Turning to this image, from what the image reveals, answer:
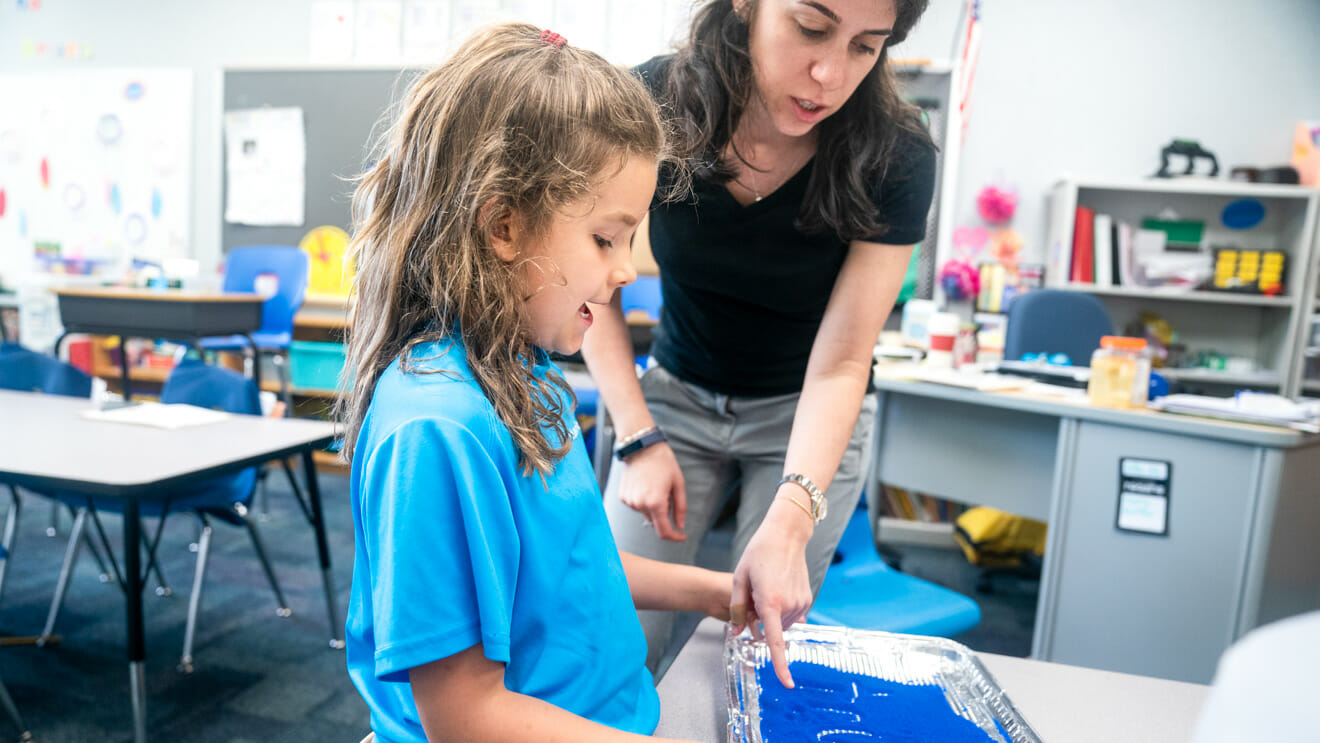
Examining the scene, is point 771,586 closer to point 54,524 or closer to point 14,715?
point 14,715

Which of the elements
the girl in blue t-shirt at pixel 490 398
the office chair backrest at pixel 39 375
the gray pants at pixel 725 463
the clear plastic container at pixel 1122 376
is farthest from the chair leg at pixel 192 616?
the clear plastic container at pixel 1122 376

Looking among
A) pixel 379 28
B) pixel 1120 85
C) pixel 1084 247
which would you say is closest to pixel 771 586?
pixel 1084 247

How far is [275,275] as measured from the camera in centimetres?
404

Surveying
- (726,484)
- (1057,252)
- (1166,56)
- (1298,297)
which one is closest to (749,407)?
(726,484)

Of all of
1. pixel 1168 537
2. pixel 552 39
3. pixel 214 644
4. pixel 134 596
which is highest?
pixel 552 39

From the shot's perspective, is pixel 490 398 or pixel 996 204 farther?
pixel 996 204

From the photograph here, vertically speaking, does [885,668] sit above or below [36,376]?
above

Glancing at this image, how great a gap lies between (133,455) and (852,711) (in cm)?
158

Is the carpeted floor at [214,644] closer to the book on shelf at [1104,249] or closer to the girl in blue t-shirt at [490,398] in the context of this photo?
the girl in blue t-shirt at [490,398]

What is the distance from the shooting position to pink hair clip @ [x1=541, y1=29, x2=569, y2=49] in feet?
2.06

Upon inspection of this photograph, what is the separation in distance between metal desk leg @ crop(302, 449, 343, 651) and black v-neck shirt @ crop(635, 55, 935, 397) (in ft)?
4.01

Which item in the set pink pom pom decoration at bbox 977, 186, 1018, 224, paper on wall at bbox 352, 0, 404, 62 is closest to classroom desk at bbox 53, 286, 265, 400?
paper on wall at bbox 352, 0, 404, 62

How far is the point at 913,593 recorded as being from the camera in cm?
165

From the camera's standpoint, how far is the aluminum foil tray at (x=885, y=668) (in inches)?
25.1
